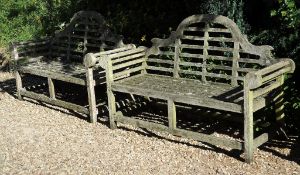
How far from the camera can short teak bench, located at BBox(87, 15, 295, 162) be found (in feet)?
17.8

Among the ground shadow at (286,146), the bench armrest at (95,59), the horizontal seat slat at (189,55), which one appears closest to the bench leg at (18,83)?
the bench armrest at (95,59)

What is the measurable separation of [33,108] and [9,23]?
6030 millimetres

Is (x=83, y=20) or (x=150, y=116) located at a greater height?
(x=83, y=20)

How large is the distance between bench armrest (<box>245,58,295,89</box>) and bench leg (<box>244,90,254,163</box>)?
0.12 m

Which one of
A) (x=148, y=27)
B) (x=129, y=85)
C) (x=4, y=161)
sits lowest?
(x=4, y=161)

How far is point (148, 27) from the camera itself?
335 inches

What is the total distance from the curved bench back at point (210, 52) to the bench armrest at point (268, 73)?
0.20 meters

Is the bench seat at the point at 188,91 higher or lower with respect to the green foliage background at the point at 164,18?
lower

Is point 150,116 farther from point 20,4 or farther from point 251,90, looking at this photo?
point 20,4

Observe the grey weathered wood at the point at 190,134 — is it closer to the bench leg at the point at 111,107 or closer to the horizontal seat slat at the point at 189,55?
the bench leg at the point at 111,107

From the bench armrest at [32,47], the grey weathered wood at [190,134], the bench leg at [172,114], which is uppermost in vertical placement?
the bench armrest at [32,47]

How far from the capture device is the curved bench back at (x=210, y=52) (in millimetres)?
6102

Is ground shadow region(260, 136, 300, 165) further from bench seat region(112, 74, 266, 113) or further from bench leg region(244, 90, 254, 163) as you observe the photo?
bench seat region(112, 74, 266, 113)

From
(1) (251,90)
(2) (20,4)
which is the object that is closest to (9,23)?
(2) (20,4)
